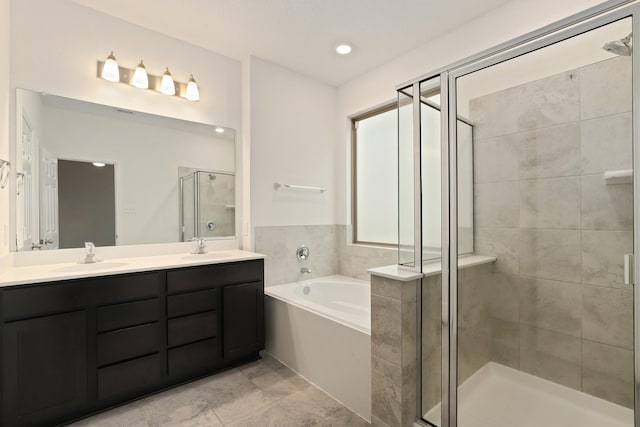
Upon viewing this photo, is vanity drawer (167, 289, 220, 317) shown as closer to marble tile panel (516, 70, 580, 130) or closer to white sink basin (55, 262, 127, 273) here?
white sink basin (55, 262, 127, 273)

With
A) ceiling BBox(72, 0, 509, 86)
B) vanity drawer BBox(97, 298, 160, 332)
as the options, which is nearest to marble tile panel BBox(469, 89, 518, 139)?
ceiling BBox(72, 0, 509, 86)

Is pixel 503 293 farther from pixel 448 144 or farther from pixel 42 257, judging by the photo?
pixel 42 257

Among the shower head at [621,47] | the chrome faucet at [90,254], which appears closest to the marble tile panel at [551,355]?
the shower head at [621,47]

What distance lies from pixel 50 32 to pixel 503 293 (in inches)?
140

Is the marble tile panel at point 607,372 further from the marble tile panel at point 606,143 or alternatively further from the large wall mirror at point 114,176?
the large wall mirror at point 114,176

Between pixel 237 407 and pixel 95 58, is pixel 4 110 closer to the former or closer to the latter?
pixel 95 58

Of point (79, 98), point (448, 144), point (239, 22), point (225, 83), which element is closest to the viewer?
point (448, 144)

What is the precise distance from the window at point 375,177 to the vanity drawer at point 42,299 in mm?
2532

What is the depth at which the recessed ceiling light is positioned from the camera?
2730mm

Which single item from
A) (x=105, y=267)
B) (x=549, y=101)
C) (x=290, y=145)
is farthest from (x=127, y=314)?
(x=549, y=101)

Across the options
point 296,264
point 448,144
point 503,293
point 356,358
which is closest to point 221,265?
point 296,264

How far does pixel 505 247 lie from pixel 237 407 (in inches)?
78.8

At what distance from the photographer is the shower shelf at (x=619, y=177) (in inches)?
48.3

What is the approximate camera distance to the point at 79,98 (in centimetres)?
222
